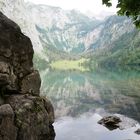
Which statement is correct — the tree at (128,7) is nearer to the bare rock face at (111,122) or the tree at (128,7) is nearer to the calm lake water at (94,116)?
the calm lake water at (94,116)

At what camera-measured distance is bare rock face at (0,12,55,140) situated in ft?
93.4

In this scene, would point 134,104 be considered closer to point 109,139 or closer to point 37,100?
point 109,139

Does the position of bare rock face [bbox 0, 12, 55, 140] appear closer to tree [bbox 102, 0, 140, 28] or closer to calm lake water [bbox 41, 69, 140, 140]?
calm lake water [bbox 41, 69, 140, 140]

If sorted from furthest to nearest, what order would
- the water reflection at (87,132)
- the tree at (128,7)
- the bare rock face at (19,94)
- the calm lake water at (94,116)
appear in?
the calm lake water at (94,116) < the water reflection at (87,132) < the bare rock face at (19,94) < the tree at (128,7)

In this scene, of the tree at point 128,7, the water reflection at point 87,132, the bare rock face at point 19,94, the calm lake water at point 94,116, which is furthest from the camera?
the calm lake water at point 94,116

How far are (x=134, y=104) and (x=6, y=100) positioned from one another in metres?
50.8

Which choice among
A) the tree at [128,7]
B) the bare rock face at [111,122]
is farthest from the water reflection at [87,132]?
the tree at [128,7]

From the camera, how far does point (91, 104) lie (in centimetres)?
8462

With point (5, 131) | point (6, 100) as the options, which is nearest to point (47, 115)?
point (6, 100)

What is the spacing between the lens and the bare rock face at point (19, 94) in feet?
93.4

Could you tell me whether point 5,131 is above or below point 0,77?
below

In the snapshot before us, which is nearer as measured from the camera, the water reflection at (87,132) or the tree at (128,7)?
the tree at (128,7)

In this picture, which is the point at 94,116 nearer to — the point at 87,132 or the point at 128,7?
the point at 87,132

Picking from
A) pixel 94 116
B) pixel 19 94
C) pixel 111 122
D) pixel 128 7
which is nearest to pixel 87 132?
pixel 111 122
